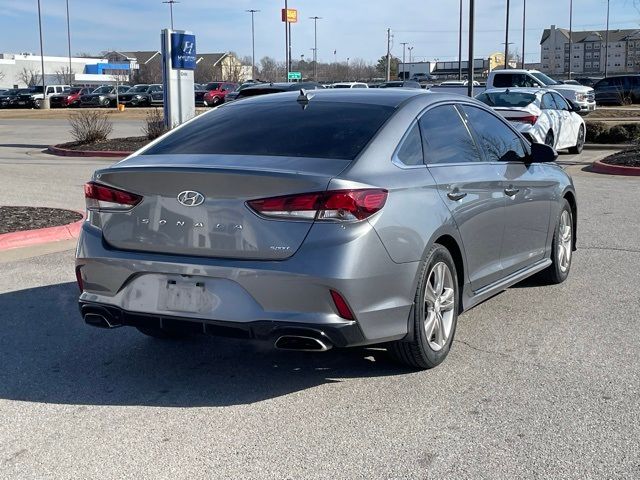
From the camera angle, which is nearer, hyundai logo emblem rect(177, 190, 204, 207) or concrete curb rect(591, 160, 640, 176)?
hyundai logo emblem rect(177, 190, 204, 207)

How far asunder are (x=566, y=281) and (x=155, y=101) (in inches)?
2080

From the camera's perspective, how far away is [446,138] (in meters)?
5.54

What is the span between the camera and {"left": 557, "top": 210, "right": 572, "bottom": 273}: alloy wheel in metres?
7.23

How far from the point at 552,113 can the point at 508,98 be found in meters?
1.01

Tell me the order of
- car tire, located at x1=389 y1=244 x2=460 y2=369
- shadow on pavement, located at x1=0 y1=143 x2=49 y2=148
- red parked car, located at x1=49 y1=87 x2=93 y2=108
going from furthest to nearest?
red parked car, located at x1=49 y1=87 x2=93 y2=108, shadow on pavement, located at x1=0 y1=143 x2=49 y2=148, car tire, located at x1=389 y1=244 x2=460 y2=369

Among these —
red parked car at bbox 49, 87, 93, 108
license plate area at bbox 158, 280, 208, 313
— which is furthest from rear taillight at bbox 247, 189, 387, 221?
red parked car at bbox 49, 87, 93, 108

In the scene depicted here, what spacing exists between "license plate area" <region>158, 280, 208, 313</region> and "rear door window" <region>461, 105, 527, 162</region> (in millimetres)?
2565

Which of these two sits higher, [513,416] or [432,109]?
[432,109]

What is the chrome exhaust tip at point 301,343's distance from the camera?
4324 millimetres

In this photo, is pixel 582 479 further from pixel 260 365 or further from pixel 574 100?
pixel 574 100

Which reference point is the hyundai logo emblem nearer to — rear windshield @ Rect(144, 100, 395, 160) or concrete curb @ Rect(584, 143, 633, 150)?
rear windshield @ Rect(144, 100, 395, 160)

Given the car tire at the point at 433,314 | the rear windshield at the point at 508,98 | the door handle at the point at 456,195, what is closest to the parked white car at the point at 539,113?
the rear windshield at the point at 508,98

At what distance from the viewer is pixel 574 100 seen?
3219 cm

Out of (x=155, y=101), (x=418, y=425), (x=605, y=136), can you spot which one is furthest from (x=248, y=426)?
(x=155, y=101)
